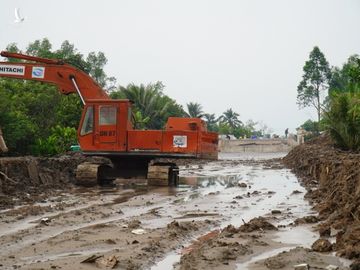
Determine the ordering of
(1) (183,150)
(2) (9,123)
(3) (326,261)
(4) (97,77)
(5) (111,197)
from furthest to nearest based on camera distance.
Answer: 1. (4) (97,77)
2. (2) (9,123)
3. (1) (183,150)
4. (5) (111,197)
5. (3) (326,261)

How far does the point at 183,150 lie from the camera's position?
16.8m

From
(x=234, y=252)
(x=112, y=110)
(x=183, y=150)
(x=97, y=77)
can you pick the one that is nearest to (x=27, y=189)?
(x=112, y=110)

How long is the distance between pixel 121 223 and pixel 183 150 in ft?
26.2

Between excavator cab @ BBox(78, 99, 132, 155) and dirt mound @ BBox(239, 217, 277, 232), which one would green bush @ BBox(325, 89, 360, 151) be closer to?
excavator cab @ BBox(78, 99, 132, 155)

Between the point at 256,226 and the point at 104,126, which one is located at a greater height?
the point at 104,126

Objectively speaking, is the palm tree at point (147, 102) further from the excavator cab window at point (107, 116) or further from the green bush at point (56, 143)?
the excavator cab window at point (107, 116)

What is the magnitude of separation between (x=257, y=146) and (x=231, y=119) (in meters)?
40.5

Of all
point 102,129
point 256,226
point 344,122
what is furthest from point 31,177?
point 344,122

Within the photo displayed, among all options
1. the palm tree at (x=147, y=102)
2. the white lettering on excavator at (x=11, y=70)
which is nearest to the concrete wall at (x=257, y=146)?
the palm tree at (x=147, y=102)

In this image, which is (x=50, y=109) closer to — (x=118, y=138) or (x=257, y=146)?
(x=118, y=138)

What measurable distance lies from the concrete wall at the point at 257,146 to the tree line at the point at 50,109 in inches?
407

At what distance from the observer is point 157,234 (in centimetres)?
775

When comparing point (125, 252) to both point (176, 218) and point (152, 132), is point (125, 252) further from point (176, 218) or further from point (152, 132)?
point (152, 132)

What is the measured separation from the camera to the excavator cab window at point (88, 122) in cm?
1678
